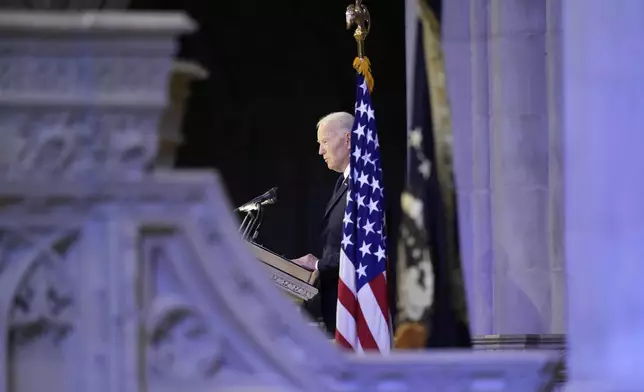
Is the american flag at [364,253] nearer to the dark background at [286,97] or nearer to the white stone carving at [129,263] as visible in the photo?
the white stone carving at [129,263]

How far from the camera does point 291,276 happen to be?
6.25 metres

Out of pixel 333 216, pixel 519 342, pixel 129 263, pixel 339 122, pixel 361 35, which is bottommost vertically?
pixel 519 342

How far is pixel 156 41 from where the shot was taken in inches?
80.5

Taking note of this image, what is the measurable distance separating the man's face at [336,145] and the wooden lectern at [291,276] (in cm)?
64

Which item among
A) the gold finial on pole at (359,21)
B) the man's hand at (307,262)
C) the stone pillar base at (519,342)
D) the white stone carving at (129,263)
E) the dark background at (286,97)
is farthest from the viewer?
the dark background at (286,97)

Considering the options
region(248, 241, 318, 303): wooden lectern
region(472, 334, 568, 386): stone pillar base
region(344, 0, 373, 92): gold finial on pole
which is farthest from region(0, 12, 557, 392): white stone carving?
region(248, 241, 318, 303): wooden lectern

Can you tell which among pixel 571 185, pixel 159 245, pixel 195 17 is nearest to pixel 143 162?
pixel 159 245

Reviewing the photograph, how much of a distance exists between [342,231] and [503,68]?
126 centimetres

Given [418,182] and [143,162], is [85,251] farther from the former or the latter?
[418,182]

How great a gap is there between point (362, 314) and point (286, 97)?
566cm

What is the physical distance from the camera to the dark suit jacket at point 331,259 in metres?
6.09

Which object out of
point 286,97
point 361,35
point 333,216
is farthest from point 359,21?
point 286,97

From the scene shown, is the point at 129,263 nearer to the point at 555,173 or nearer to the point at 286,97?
the point at 555,173

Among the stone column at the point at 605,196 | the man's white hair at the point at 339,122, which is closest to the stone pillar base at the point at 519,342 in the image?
the man's white hair at the point at 339,122
